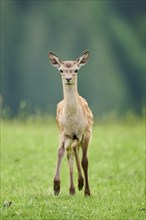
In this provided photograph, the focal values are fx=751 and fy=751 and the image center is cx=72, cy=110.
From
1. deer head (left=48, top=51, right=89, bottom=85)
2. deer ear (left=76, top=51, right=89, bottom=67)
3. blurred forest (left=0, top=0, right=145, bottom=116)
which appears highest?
blurred forest (left=0, top=0, right=145, bottom=116)

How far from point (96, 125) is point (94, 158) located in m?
5.98

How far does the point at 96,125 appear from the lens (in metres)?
23.2

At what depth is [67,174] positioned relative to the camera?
15.2 metres

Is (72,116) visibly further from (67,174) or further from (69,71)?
(67,174)

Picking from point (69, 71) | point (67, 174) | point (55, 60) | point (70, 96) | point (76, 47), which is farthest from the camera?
point (76, 47)

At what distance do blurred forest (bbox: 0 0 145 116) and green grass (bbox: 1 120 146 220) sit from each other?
6.30 m

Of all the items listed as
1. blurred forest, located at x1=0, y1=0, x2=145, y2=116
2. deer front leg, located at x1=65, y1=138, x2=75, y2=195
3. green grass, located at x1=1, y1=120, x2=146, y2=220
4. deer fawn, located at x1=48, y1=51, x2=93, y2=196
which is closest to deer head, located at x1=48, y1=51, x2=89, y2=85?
deer fawn, located at x1=48, y1=51, x2=93, y2=196

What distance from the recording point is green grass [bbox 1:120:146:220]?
9477 mm

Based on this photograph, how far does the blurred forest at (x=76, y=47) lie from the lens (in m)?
29.3

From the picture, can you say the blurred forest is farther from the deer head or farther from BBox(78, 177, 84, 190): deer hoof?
the deer head

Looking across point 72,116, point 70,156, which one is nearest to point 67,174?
point 70,156

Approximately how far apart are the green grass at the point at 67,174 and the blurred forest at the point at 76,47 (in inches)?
248

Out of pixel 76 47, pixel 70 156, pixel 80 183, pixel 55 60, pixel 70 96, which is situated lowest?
pixel 80 183

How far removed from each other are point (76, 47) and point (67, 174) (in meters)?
16.8
